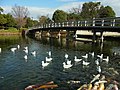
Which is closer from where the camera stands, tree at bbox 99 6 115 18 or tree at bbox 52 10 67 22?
tree at bbox 99 6 115 18

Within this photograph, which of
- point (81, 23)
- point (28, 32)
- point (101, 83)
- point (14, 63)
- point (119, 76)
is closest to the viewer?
point (101, 83)

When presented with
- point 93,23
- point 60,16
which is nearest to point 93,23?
point 93,23

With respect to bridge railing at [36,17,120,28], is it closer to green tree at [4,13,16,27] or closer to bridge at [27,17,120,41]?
bridge at [27,17,120,41]

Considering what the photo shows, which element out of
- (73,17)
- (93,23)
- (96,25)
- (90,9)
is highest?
(90,9)

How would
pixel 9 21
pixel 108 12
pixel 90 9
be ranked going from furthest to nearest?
pixel 90 9 → pixel 9 21 → pixel 108 12

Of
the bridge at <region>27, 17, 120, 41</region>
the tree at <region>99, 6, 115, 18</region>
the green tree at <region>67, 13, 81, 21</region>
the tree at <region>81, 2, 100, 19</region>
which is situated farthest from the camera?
the tree at <region>81, 2, 100, 19</region>

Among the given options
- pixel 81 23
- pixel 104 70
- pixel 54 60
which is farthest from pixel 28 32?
pixel 104 70

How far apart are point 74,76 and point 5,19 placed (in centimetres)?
7025

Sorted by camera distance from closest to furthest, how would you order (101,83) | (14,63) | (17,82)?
1. (101,83)
2. (17,82)
3. (14,63)

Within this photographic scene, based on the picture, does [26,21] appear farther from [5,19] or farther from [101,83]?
[101,83]

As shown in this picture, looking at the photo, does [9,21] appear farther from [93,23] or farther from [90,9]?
[93,23]

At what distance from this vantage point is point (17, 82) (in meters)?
17.6

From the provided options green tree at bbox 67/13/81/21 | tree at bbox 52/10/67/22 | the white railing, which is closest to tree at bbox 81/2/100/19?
green tree at bbox 67/13/81/21

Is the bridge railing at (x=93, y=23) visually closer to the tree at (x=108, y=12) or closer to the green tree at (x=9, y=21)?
the tree at (x=108, y=12)
